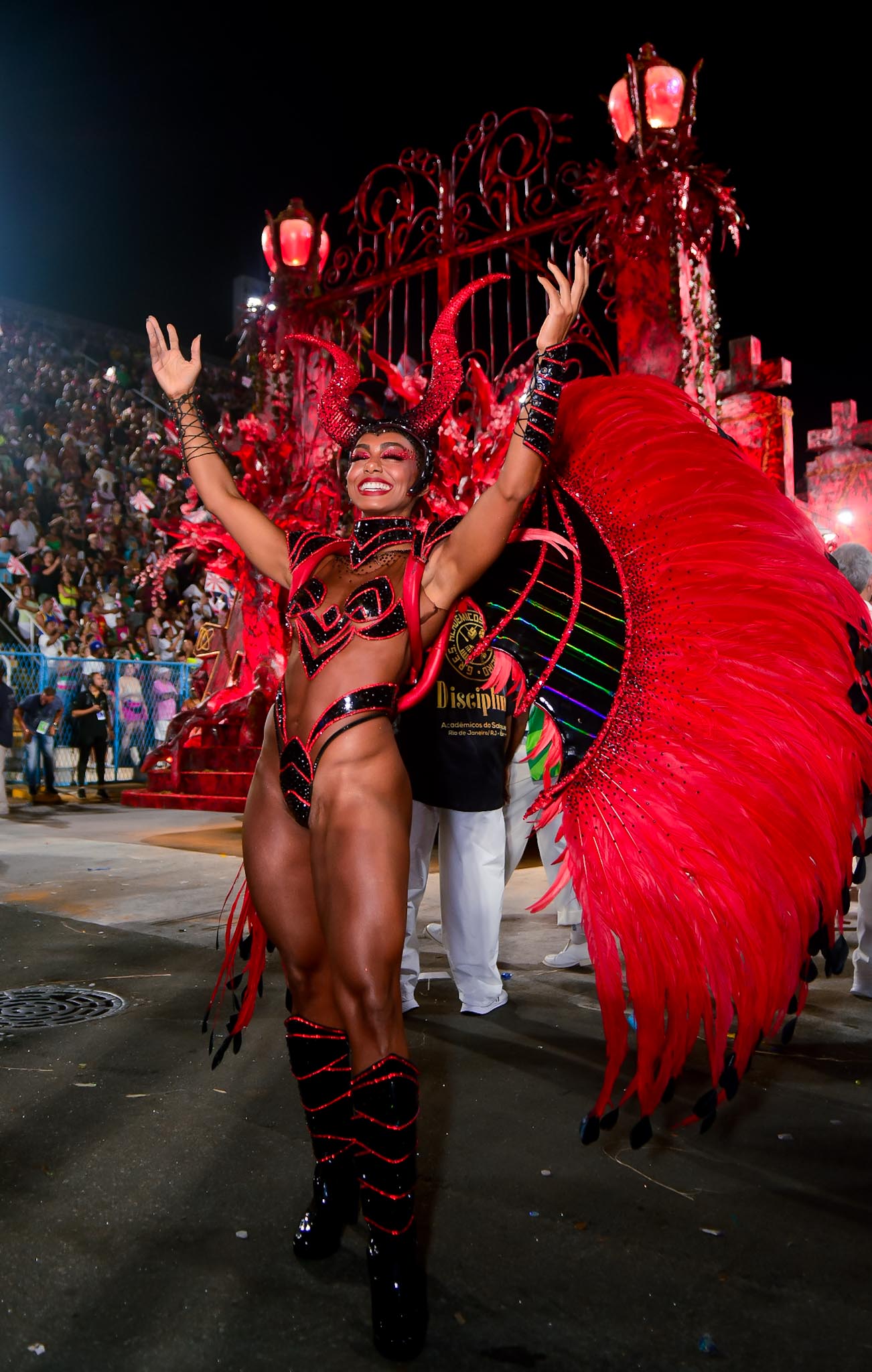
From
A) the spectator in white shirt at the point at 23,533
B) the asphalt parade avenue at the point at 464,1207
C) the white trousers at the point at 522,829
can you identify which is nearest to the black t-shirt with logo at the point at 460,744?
the white trousers at the point at 522,829

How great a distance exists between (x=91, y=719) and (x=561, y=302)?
11.0 metres

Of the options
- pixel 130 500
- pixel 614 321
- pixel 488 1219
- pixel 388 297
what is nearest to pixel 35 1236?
pixel 488 1219

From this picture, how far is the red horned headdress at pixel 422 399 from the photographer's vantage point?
239 centimetres

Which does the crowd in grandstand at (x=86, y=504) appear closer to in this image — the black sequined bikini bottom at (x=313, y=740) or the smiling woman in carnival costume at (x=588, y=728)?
the smiling woman in carnival costume at (x=588, y=728)

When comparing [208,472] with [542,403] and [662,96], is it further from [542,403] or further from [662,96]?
[662,96]

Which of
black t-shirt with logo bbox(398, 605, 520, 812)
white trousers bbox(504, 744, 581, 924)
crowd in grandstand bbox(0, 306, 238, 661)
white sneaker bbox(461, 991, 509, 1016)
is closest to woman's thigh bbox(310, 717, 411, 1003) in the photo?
black t-shirt with logo bbox(398, 605, 520, 812)

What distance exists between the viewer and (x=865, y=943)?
3863 mm

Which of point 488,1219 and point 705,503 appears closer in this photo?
point 488,1219

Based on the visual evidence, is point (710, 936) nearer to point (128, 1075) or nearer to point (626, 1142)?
point (626, 1142)

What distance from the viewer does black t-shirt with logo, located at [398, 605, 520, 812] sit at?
3645mm

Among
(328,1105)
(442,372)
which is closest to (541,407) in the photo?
(442,372)

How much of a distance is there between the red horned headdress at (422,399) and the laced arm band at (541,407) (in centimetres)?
35

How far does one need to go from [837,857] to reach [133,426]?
1625 cm

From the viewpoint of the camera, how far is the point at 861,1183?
236cm
